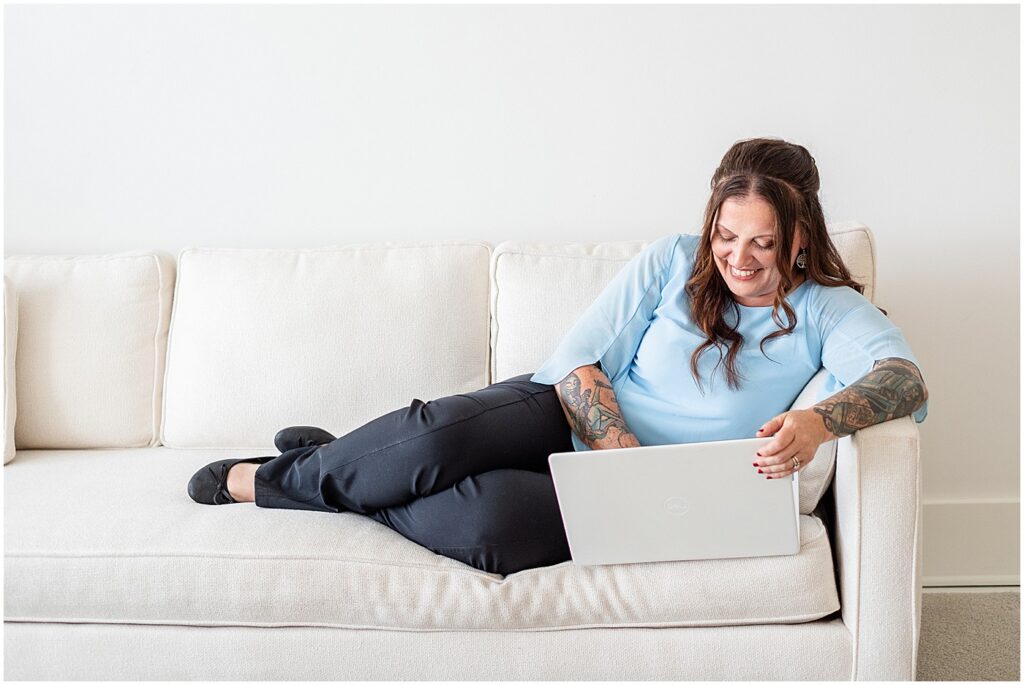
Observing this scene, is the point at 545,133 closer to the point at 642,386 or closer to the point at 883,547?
the point at 642,386

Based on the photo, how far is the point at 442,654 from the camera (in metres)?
1.46

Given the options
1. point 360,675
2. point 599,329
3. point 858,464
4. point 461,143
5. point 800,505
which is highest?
point 461,143

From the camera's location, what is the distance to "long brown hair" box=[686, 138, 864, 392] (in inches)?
62.3

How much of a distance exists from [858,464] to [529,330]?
0.77 meters

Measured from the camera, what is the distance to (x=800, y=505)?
1.53m

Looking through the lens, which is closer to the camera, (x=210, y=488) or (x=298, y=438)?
(x=210, y=488)

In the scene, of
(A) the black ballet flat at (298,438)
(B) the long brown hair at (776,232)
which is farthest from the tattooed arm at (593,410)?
(A) the black ballet flat at (298,438)

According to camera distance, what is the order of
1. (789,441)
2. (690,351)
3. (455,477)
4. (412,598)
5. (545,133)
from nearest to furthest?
1. (789,441)
2. (412,598)
3. (455,477)
4. (690,351)
5. (545,133)

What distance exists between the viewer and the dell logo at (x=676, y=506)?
53.6 inches

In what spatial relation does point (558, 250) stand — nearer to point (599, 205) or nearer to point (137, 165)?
point (599, 205)

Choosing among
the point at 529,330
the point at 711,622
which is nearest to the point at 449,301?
the point at 529,330

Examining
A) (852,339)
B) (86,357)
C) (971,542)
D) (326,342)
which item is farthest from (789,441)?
(86,357)

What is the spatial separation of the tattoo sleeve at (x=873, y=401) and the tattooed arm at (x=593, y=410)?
0.36 metres

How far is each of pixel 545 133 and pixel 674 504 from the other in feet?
3.87
